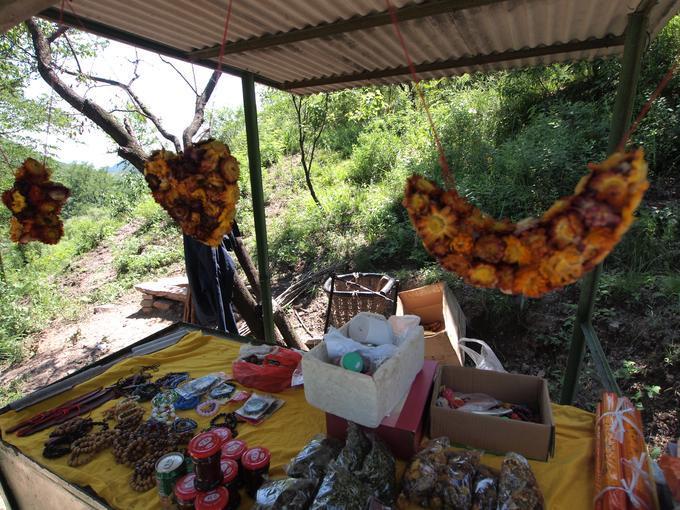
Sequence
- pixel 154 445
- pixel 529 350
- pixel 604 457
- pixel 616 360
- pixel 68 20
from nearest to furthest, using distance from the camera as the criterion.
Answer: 1. pixel 604 457
2. pixel 154 445
3. pixel 68 20
4. pixel 616 360
5. pixel 529 350

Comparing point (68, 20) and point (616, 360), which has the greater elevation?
point (68, 20)

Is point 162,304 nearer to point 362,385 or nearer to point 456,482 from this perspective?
point 362,385

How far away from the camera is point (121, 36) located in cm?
243

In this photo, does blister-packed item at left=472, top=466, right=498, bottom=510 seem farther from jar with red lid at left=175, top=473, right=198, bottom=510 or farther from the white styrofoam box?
jar with red lid at left=175, top=473, right=198, bottom=510

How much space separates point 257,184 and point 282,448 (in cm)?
240

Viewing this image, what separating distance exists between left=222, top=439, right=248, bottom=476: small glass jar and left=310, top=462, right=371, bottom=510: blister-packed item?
396mm

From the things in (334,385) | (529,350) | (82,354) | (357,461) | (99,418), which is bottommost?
(82,354)

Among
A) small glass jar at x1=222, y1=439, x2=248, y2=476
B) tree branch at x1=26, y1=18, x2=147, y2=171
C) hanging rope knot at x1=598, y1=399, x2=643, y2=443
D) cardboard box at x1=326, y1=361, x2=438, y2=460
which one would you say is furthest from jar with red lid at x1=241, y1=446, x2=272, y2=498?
tree branch at x1=26, y1=18, x2=147, y2=171

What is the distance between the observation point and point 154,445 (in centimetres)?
192

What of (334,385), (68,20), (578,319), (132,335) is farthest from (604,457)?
(132,335)

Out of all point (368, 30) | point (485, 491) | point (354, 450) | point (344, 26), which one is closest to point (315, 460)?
point (354, 450)

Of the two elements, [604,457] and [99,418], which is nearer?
[604,457]

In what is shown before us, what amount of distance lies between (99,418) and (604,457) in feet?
8.51

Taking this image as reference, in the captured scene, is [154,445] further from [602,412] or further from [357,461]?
[602,412]
